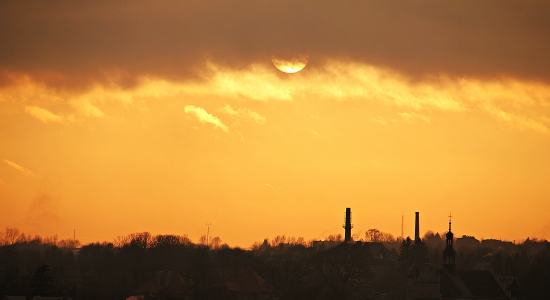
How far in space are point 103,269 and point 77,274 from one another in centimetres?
500

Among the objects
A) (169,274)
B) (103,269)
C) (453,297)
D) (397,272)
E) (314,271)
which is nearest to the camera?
(453,297)

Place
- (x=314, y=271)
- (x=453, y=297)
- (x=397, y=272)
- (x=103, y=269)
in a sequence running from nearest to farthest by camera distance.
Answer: (x=453, y=297)
(x=314, y=271)
(x=103, y=269)
(x=397, y=272)

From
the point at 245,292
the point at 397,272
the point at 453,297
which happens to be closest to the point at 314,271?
the point at 245,292

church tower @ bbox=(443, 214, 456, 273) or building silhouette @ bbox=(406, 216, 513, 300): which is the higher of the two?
church tower @ bbox=(443, 214, 456, 273)

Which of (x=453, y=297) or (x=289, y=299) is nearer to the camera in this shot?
(x=289, y=299)

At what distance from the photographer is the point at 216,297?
132m

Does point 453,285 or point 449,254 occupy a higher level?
point 449,254

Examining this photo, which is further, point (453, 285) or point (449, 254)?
point (449, 254)

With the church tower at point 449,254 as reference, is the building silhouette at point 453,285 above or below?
below

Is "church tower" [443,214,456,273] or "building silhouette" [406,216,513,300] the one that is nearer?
"building silhouette" [406,216,513,300]

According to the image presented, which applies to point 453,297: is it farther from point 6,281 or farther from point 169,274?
point 6,281

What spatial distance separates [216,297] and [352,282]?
20.2 metres

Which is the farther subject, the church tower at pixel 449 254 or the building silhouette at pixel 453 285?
the church tower at pixel 449 254

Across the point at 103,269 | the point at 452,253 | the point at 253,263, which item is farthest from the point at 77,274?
the point at 452,253
